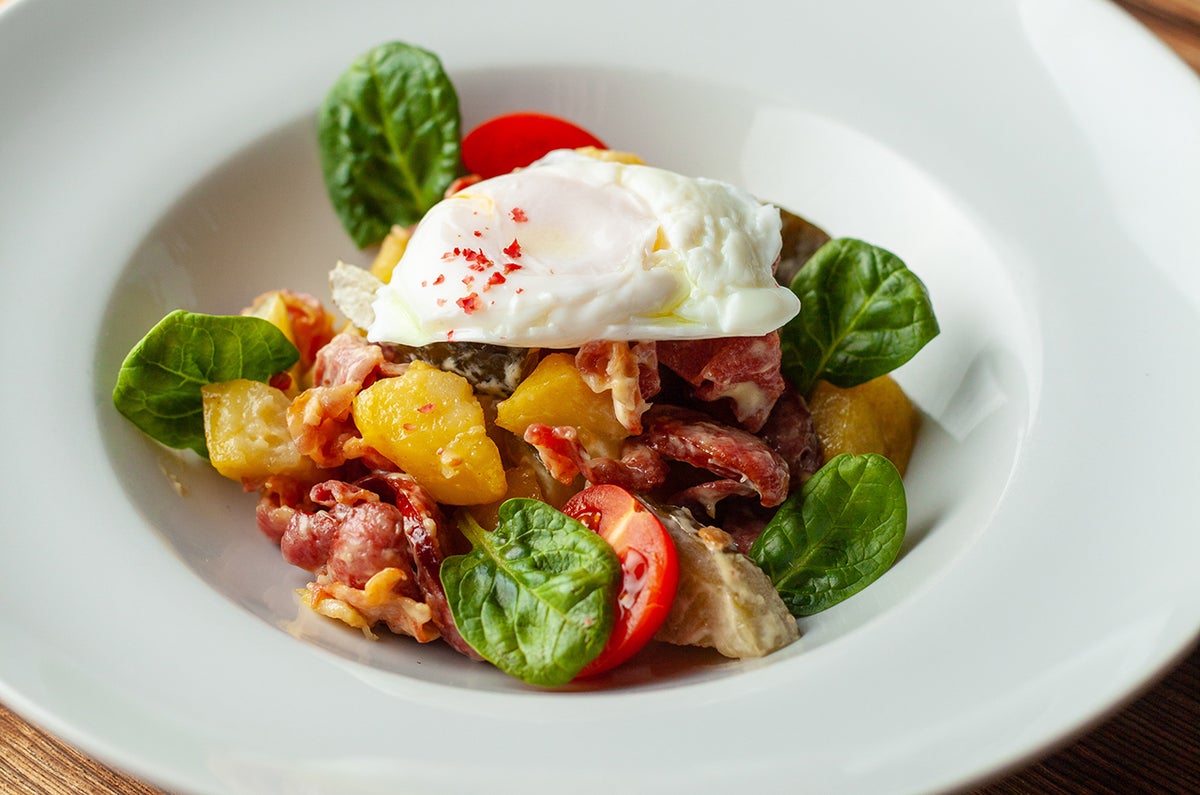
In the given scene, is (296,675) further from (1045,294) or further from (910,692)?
(1045,294)

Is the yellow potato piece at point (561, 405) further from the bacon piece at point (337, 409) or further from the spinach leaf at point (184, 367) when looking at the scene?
the spinach leaf at point (184, 367)

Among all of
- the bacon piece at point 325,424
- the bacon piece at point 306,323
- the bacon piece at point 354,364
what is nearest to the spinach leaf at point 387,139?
the bacon piece at point 306,323

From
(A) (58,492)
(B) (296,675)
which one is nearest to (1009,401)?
(B) (296,675)

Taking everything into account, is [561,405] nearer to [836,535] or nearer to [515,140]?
[836,535]

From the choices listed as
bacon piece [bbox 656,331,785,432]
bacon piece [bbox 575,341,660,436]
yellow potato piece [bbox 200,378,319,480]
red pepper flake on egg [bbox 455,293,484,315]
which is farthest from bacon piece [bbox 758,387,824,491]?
yellow potato piece [bbox 200,378,319,480]

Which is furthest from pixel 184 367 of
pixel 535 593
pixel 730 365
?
pixel 730 365

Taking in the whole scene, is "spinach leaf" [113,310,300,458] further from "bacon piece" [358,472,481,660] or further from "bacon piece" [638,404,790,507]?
"bacon piece" [638,404,790,507]
